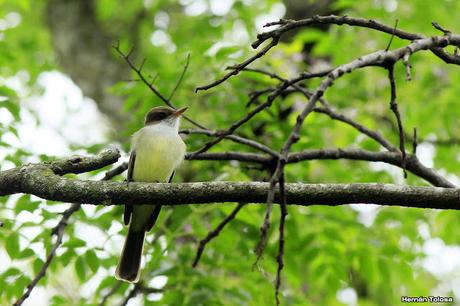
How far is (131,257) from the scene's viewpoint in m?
5.35

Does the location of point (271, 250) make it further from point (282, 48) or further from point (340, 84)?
point (340, 84)

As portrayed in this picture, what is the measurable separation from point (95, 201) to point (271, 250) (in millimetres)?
2627

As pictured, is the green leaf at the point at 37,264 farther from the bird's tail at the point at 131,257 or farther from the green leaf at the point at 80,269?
the bird's tail at the point at 131,257

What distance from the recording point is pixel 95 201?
138 inches

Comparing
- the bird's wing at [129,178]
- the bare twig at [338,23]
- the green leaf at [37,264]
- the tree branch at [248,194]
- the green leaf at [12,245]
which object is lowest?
the tree branch at [248,194]

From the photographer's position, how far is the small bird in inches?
212

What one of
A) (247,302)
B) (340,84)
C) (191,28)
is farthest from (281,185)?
(191,28)

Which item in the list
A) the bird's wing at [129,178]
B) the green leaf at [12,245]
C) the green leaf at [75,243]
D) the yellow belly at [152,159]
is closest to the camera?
the green leaf at [12,245]

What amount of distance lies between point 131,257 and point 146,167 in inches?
30.3

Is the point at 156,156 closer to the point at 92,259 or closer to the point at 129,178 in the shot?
the point at 129,178

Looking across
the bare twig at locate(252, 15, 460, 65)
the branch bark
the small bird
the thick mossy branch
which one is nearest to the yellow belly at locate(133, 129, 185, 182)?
the small bird

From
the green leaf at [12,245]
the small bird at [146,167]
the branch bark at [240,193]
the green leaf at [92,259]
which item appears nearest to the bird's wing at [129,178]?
the small bird at [146,167]

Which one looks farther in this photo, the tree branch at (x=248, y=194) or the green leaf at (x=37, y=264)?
the green leaf at (x=37, y=264)

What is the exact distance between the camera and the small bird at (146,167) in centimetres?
539
